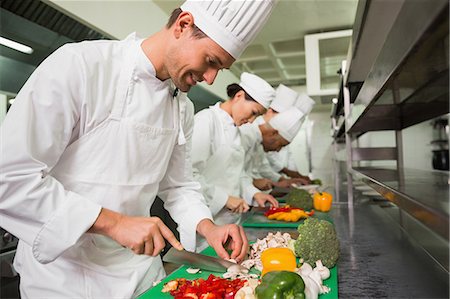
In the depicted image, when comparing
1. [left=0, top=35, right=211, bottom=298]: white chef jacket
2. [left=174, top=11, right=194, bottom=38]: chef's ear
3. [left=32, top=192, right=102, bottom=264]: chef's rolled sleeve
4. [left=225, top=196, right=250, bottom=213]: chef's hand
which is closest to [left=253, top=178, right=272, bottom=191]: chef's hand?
[left=225, top=196, right=250, bottom=213]: chef's hand

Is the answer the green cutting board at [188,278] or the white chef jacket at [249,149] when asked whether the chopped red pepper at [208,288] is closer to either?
the green cutting board at [188,278]

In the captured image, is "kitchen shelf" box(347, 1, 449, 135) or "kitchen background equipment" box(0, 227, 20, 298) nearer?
"kitchen shelf" box(347, 1, 449, 135)

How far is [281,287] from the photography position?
0.85 metres

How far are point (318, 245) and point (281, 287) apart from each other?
17.0 inches

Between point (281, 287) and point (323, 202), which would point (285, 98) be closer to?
point (323, 202)

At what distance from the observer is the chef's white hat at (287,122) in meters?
3.60

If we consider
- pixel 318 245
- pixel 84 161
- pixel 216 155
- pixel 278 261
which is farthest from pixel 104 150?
pixel 216 155

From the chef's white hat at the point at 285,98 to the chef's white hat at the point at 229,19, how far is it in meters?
2.57

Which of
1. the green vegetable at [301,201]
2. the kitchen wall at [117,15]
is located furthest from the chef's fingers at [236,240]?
the kitchen wall at [117,15]

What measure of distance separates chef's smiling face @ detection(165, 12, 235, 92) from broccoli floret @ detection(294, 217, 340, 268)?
24.7 inches

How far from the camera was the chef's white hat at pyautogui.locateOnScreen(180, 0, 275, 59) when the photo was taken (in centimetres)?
114

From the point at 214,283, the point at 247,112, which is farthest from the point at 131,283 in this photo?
the point at 247,112

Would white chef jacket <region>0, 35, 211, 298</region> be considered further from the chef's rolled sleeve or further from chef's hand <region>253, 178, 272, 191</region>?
chef's hand <region>253, 178, 272, 191</region>

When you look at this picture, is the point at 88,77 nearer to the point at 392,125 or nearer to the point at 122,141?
the point at 122,141
